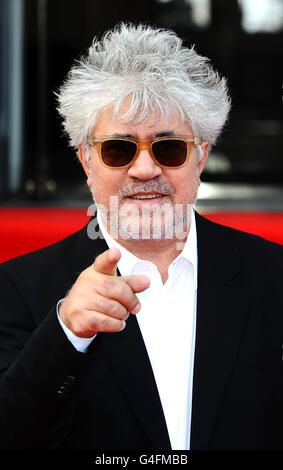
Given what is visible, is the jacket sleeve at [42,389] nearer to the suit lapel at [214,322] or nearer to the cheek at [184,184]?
the suit lapel at [214,322]

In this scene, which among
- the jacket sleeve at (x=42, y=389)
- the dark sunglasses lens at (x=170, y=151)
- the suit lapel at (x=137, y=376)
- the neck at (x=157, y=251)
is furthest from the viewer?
the neck at (x=157, y=251)

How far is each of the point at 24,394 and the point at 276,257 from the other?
86 centimetres

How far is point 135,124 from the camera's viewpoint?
1877 millimetres

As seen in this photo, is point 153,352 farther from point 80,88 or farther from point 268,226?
point 268,226

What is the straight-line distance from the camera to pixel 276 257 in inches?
82.4

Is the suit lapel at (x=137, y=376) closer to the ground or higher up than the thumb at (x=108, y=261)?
closer to the ground

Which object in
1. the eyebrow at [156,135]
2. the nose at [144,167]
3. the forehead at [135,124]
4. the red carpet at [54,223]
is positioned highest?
the forehead at [135,124]

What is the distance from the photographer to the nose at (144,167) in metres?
1.87

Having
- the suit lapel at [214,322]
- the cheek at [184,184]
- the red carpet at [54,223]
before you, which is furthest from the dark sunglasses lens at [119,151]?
the red carpet at [54,223]

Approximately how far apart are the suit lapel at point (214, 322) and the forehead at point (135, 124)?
1.04 feet

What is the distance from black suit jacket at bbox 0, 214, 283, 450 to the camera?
159cm

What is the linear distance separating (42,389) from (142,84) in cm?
82

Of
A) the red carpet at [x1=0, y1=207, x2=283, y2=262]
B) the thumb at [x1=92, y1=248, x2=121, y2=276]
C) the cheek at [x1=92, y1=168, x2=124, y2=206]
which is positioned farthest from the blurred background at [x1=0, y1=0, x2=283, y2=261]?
the thumb at [x1=92, y1=248, x2=121, y2=276]

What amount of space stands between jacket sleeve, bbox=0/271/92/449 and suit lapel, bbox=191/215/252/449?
336 mm
